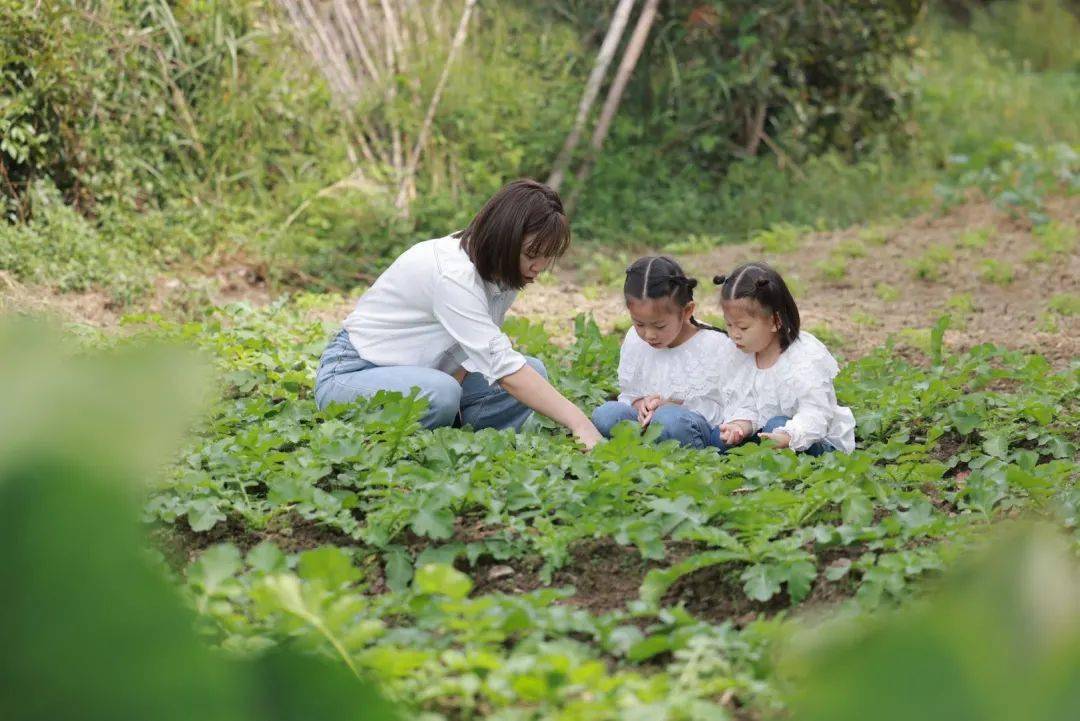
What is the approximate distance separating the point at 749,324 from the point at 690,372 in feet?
1.26

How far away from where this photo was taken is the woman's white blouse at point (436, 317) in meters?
4.48

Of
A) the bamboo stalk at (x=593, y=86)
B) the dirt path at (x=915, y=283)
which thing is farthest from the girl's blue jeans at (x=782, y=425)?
the bamboo stalk at (x=593, y=86)

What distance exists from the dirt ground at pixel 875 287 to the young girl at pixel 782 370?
166 cm

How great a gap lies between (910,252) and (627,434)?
5.25 metres

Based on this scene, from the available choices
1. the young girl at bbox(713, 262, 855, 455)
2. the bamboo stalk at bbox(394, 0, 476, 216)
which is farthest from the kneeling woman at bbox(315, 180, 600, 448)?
the bamboo stalk at bbox(394, 0, 476, 216)

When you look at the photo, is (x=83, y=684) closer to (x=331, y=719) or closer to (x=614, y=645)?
(x=331, y=719)

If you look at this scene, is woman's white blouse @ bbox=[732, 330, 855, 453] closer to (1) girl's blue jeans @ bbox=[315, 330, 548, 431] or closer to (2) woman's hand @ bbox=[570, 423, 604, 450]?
(2) woman's hand @ bbox=[570, 423, 604, 450]

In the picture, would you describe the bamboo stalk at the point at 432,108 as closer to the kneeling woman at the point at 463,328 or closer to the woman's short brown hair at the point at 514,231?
the kneeling woman at the point at 463,328

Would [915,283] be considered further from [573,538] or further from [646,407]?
[573,538]

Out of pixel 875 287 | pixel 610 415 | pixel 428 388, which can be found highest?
pixel 428 388

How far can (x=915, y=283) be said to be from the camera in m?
7.66

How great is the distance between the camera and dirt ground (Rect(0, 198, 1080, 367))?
647 cm

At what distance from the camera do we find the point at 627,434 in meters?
3.45

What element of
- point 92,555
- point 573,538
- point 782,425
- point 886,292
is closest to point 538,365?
point 782,425
